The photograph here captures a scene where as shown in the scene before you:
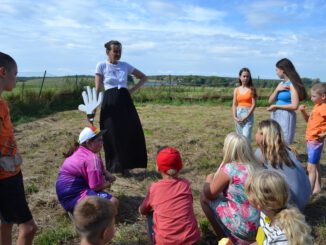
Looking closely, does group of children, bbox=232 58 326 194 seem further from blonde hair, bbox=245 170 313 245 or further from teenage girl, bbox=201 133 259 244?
blonde hair, bbox=245 170 313 245

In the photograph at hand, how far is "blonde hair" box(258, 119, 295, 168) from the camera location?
3.85 metres

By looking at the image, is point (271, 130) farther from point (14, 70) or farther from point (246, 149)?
point (14, 70)

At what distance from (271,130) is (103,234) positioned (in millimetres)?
2223

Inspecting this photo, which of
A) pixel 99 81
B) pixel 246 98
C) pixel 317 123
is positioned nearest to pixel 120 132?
pixel 99 81

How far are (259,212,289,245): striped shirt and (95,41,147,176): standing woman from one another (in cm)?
323

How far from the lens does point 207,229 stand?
399 centimetres

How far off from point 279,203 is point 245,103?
13.7 ft

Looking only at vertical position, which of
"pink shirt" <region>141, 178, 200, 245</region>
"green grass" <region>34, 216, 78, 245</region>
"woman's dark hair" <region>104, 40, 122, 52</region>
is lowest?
"green grass" <region>34, 216, 78, 245</region>

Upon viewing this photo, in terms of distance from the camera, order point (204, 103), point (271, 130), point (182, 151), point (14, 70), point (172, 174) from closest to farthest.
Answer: point (14, 70), point (172, 174), point (271, 130), point (182, 151), point (204, 103)

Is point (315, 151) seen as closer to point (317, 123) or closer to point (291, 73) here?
point (317, 123)

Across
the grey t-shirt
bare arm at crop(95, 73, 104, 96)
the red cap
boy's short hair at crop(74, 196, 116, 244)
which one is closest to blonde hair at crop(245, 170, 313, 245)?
the red cap

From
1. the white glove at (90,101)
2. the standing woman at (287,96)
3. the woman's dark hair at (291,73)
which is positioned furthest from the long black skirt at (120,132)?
the woman's dark hair at (291,73)

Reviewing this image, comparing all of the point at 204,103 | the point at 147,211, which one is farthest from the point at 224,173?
the point at 204,103

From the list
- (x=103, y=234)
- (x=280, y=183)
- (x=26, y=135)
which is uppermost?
(x=280, y=183)
